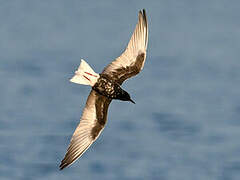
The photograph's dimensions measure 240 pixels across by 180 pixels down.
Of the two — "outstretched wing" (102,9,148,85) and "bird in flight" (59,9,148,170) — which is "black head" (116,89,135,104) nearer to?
"bird in flight" (59,9,148,170)

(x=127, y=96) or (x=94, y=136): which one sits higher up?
(x=127, y=96)

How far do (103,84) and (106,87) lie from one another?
0.43 feet

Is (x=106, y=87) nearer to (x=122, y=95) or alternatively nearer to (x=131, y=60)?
(x=122, y=95)

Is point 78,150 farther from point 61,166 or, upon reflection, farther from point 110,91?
point 110,91

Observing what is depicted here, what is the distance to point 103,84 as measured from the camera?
16.3 meters

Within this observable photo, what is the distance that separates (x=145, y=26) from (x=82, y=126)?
→ 146 inches

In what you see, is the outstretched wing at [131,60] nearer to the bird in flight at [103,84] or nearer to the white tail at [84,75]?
the bird in flight at [103,84]

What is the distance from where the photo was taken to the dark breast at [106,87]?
16.3m

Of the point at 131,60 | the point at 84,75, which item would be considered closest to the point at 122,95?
the point at 131,60

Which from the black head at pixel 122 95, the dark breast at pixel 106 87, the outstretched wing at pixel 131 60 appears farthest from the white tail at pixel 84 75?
the black head at pixel 122 95

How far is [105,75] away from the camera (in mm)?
16594

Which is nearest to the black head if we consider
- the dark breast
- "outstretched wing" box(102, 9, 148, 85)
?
the dark breast

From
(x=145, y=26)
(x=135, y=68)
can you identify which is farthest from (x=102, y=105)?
(x=145, y=26)

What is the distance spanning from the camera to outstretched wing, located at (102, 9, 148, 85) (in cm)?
1658
